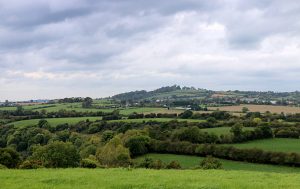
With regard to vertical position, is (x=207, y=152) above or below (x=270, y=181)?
below

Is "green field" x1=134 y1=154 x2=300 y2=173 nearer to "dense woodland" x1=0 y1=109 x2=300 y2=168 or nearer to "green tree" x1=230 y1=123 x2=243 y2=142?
"dense woodland" x1=0 y1=109 x2=300 y2=168

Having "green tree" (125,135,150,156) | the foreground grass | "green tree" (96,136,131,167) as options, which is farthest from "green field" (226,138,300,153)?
the foreground grass

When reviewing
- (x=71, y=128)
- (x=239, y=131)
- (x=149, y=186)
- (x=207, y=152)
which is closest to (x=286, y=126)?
(x=239, y=131)

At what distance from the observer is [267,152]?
6334 centimetres

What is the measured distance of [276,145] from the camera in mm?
73750

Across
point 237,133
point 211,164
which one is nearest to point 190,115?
point 237,133

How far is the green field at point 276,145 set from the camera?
68262mm

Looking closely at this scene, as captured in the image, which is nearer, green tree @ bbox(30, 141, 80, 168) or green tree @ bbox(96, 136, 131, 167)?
green tree @ bbox(30, 141, 80, 168)

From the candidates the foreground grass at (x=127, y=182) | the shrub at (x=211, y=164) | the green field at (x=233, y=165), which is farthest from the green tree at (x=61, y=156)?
the foreground grass at (x=127, y=182)

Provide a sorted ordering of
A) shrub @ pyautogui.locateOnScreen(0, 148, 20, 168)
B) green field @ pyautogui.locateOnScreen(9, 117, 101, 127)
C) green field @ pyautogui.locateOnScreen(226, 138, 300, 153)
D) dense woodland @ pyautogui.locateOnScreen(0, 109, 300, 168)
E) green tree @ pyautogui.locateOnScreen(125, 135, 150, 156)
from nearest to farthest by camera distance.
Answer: shrub @ pyautogui.locateOnScreen(0, 148, 20, 168) < dense woodland @ pyautogui.locateOnScreen(0, 109, 300, 168) < green field @ pyautogui.locateOnScreen(226, 138, 300, 153) < green tree @ pyautogui.locateOnScreen(125, 135, 150, 156) < green field @ pyautogui.locateOnScreen(9, 117, 101, 127)

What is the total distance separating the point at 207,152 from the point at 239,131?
53.4ft

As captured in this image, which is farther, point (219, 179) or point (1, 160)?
point (1, 160)

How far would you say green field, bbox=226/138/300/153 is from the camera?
224ft

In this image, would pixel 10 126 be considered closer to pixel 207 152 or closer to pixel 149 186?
pixel 207 152
